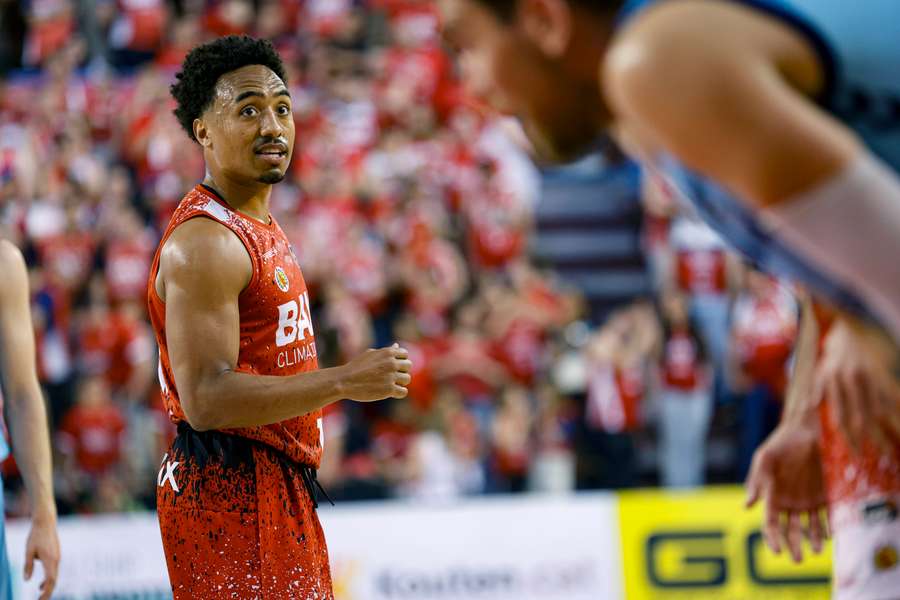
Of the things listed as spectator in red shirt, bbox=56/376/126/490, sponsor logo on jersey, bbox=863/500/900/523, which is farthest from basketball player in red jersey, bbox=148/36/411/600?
spectator in red shirt, bbox=56/376/126/490

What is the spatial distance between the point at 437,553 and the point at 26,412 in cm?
375

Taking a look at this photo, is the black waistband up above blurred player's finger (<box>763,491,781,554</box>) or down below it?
above

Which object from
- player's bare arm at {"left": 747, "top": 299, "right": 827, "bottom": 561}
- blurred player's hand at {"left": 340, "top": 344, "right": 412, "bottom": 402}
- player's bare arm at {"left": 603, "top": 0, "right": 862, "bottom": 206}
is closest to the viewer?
player's bare arm at {"left": 603, "top": 0, "right": 862, "bottom": 206}

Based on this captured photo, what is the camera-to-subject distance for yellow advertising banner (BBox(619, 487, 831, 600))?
6723mm

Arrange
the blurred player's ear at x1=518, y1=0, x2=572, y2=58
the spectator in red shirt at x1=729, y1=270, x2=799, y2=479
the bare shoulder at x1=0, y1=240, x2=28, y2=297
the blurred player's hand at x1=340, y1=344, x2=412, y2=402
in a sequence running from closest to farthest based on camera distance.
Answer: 1. the blurred player's ear at x1=518, y1=0, x2=572, y2=58
2. the blurred player's hand at x1=340, y1=344, x2=412, y2=402
3. the bare shoulder at x1=0, y1=240, x2=28, y2=297
4. the spectator in red shirt at x1=729, y1=270, x2=799, y2=479

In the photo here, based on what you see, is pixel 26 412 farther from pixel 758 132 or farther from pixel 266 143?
pixel 758 132

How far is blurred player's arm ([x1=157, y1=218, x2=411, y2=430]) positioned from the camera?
2891 millimetres

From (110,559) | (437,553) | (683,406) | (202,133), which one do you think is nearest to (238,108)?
(202,133)

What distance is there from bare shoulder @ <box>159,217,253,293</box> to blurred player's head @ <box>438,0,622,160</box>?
1436 mm

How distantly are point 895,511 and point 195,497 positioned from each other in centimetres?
179

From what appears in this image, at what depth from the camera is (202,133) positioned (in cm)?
326

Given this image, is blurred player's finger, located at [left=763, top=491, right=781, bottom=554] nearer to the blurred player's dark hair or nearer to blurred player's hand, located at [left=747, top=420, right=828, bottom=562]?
blurred player's hand, located at [left=747, top=420, right=828, bottom=562]

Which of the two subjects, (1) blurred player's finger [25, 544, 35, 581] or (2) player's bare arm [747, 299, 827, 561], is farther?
(1) blurred player's finger [25, 544, 35, 581]

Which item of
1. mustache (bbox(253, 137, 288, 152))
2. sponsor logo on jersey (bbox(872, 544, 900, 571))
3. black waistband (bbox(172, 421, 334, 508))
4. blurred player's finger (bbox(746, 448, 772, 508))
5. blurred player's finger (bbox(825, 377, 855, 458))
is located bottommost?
sponsor logo on jersey (bbox(872, 544, 900, 571))
